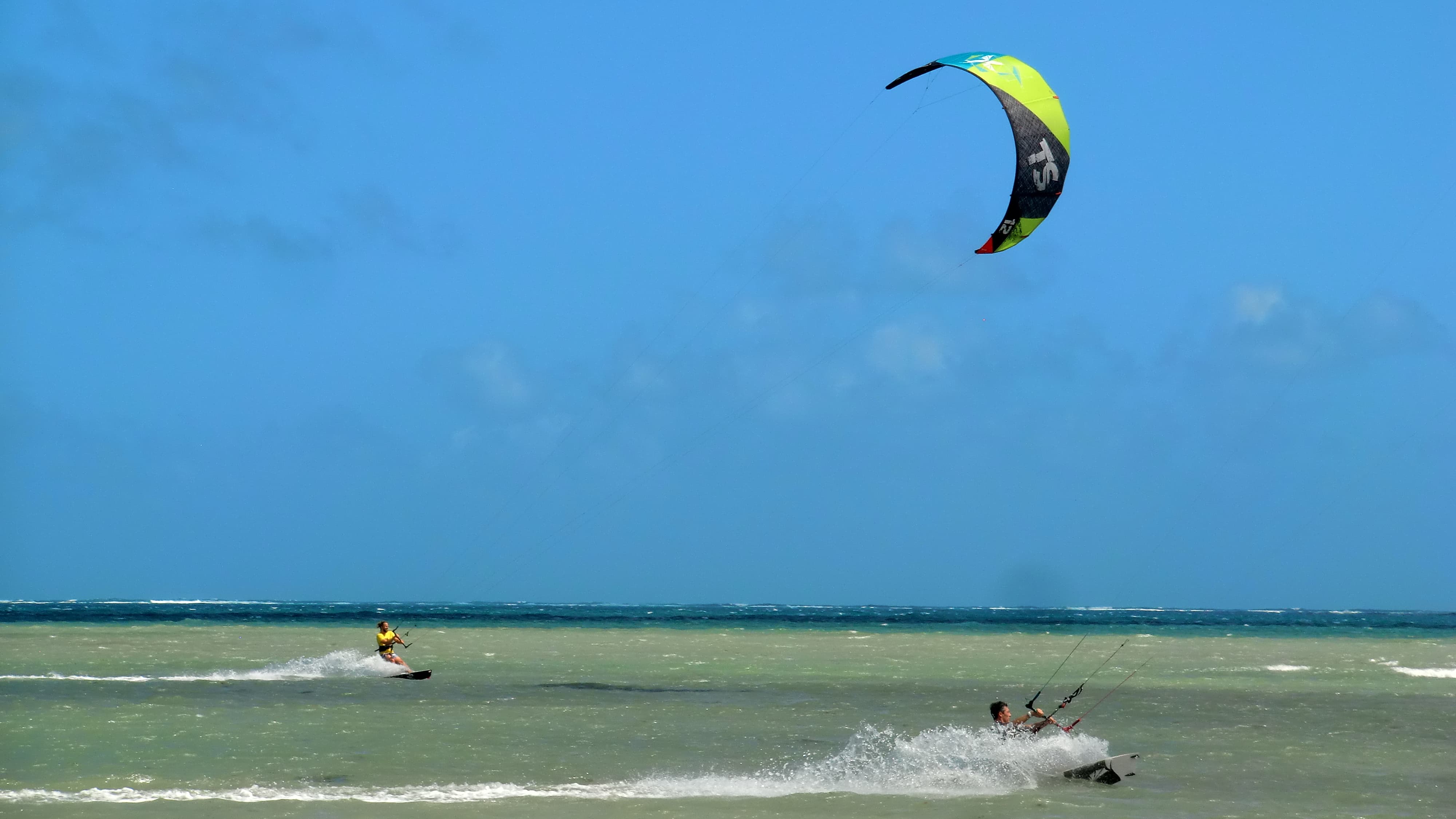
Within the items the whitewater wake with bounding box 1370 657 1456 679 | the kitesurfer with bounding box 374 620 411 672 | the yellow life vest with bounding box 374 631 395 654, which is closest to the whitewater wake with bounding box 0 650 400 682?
the kitesurfer with bounding box 374 620 411 672

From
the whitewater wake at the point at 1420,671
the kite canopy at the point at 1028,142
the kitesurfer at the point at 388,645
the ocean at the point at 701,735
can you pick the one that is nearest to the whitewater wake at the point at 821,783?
the ocean at the point at 701,735

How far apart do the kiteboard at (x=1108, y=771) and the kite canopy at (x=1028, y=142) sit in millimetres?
8491

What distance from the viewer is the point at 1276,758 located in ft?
67.2

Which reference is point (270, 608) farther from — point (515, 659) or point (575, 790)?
point (575, 790)

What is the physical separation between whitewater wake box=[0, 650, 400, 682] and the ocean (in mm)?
170

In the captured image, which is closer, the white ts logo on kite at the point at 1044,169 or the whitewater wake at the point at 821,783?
the whitewater wake at the point at 821,783

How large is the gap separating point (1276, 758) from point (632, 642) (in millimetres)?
39715

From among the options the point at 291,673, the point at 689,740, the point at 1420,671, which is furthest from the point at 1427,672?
the point at 291,673

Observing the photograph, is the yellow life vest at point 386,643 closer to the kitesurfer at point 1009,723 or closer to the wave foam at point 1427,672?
the kitesurfer at point 1009,723

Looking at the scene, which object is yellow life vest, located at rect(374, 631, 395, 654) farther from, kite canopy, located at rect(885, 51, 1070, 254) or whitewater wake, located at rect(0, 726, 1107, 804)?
kite canopy, located at rect(885, 51, 1070, 254)

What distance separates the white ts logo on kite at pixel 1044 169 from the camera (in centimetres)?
2214

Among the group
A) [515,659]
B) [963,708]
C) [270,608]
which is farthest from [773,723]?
[270,608]

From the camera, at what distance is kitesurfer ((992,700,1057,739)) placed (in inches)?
720

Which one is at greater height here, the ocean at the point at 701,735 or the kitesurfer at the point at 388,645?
the kitesurfer at the point at 388,645
